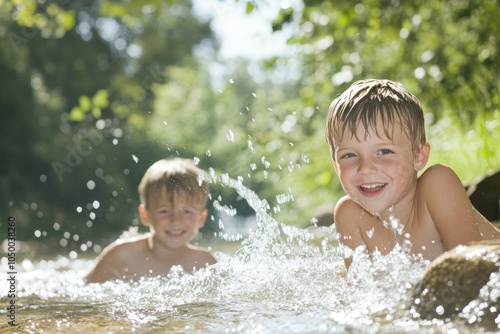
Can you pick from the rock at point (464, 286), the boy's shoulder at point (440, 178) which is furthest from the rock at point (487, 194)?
the rock at point (464, 286)

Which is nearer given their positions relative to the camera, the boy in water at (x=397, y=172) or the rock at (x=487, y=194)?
the boy in water at (x=397, y=172)

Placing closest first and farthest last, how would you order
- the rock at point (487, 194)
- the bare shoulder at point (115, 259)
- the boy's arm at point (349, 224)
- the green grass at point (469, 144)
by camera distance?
1. the boy's arm at point (349, 224)
2. the bare shoulder at point (115, 259)
3. the rock at point (487, 194)
4. the green grass at point (469, 144)

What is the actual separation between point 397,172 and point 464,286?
1.11m

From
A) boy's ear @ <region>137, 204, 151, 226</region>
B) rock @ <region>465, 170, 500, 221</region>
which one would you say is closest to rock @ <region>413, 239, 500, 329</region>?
boy's ear @ <region>137, 204, 151, 226</region>

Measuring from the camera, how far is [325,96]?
931 cm

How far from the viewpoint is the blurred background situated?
7.57 m

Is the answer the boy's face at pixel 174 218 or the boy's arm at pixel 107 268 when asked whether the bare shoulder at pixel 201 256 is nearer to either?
the boy's face at pixel 174 218

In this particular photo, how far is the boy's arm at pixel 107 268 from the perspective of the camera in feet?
17.4

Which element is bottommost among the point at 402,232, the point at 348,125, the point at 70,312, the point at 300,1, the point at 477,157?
the point at 70,312

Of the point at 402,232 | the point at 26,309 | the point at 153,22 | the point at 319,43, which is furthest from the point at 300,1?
the point at 153,22

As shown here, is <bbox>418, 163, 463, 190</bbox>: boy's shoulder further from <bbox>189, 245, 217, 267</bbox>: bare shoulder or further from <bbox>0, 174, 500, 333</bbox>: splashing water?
<bbox>189, 245, 217, 267</bbox>: bare shoulder

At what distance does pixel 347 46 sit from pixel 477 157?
2.49 m

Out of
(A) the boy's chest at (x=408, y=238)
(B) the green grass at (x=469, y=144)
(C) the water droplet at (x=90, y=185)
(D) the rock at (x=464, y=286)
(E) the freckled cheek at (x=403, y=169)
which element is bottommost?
(D) the rock at (x=464, y=286)

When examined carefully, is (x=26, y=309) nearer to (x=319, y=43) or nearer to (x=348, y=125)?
(x=348, y=125)
